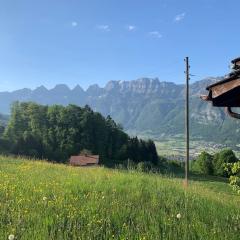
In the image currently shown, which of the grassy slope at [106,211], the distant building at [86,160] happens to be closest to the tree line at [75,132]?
the distant building at [86,160]

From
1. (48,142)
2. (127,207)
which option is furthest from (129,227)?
(48,142)

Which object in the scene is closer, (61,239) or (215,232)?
(61,239)

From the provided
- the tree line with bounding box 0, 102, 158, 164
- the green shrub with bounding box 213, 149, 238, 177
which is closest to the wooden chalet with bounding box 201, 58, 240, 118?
the green shrub with bounding box 213, 149, 238, 177

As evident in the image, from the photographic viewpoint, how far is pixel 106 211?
32.7 ft

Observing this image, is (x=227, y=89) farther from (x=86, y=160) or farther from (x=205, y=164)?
(x=205, y=164)

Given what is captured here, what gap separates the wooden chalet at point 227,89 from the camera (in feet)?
21.1

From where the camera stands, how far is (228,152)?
95688mm

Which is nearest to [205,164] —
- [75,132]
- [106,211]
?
[75,132]

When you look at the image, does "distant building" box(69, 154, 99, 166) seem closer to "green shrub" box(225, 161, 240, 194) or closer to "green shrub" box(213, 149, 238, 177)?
"green shrub" box(213, 149, 238, 177)

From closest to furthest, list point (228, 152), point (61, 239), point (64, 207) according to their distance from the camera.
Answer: point (61, 239) < point (64, 207) < point (228, 152)

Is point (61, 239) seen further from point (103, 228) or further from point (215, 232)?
point (215, 232)

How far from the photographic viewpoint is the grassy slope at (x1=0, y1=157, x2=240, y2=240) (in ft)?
28.5

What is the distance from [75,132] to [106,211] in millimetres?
104619

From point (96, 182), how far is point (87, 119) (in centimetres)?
10628
